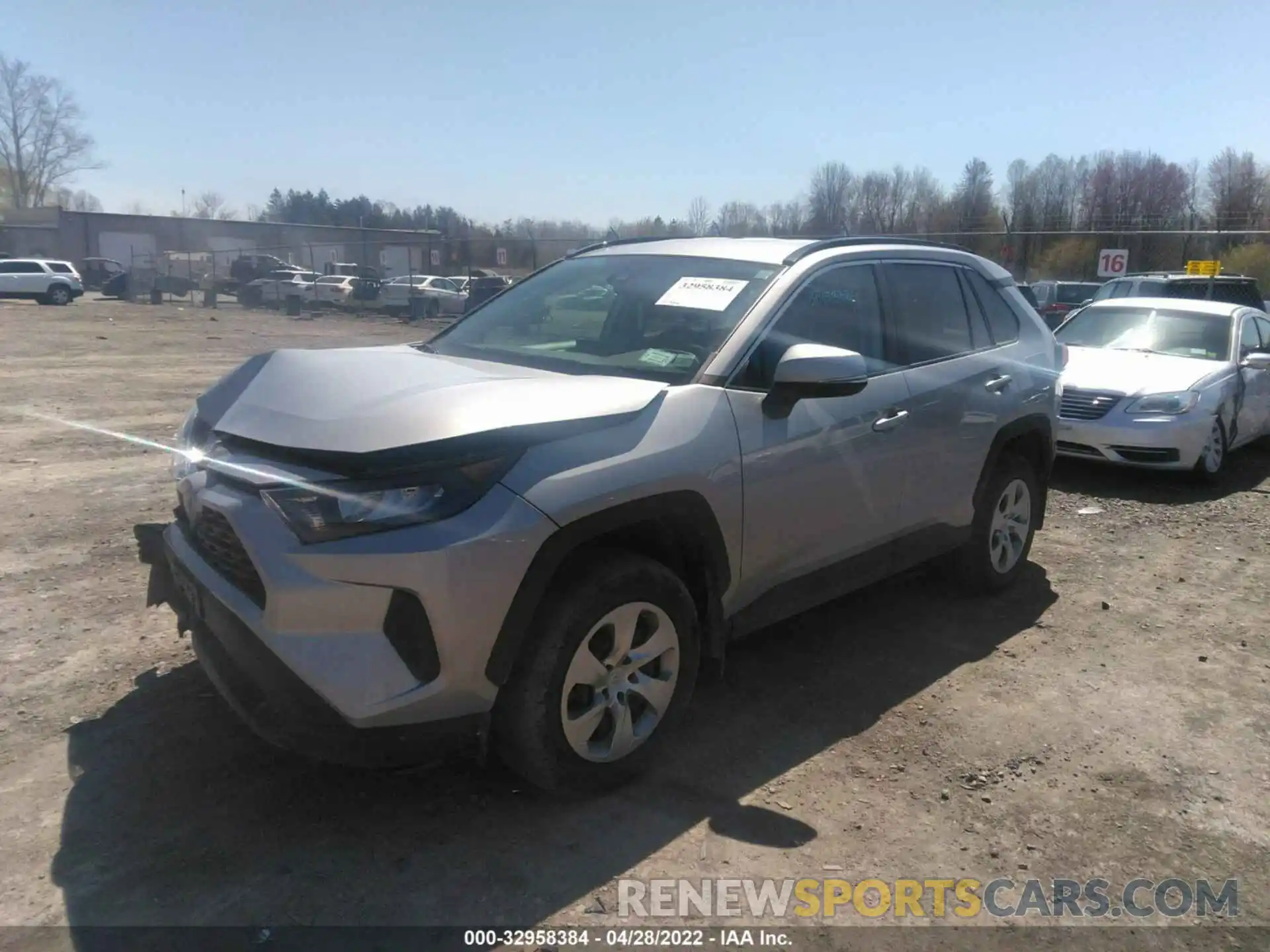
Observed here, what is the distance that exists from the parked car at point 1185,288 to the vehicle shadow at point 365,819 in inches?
470

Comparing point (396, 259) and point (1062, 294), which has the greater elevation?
point (396, 259)

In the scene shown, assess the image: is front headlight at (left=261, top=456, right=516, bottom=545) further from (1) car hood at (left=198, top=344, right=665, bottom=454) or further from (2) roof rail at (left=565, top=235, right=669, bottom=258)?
(2) roof rail at (left=565, top=235, right=669, bottom=258)

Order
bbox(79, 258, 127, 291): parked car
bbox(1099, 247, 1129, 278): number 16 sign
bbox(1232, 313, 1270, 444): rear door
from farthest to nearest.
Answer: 1. bbox(79, 258, 127, 291): parked car
2. bbox(1099, 247, 1129, 278): number 16 sign
3. bbox(1232, 313, 1270, 444): rear door

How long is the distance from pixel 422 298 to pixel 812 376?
101 feet

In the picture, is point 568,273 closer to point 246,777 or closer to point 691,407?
point 691,407

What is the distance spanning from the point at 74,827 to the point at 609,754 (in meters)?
1.63

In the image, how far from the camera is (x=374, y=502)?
270 cm

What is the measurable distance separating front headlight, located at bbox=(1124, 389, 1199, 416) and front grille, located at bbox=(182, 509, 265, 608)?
282 inches

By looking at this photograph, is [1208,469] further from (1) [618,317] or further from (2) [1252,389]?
(1) [618,317]

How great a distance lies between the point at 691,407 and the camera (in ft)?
10.9

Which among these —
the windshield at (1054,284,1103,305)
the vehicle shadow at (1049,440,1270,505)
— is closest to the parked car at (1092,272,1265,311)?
the vehicle shadow at (1049,440,1270,505)

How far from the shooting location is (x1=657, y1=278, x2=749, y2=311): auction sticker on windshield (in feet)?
12.5

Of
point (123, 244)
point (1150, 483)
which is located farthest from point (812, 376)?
point (123, 244)

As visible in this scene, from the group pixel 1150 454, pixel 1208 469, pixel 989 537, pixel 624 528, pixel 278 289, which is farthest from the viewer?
pixel 278 289
